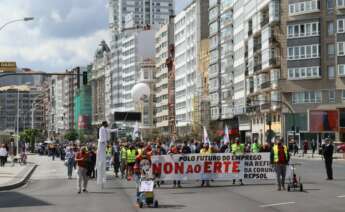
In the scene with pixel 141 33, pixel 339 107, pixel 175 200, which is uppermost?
pixel 141 33

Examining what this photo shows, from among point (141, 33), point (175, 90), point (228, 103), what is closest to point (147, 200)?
point (228, 103)

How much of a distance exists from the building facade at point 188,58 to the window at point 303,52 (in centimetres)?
4707

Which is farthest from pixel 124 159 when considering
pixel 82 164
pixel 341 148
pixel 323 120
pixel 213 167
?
pixel 323 120

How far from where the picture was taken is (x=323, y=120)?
3455 inches

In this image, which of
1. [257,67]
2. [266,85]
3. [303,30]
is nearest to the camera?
[303,30]

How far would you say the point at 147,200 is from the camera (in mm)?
20688

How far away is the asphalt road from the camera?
2002 centimetres

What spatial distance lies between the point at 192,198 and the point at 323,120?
2600 inches

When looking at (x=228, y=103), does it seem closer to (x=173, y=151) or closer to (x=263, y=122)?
(x=263, y=122)

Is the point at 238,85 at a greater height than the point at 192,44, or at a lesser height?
lesser

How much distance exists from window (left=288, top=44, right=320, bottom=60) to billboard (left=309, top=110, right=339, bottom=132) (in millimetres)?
7212

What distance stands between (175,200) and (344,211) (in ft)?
20.5

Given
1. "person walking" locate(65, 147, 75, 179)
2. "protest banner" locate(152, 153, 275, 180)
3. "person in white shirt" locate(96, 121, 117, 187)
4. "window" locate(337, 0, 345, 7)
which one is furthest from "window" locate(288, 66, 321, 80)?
"person in white shirt" locate(96, 121, 117, 187)

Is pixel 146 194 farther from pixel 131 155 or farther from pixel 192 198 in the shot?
pixel 131 155
